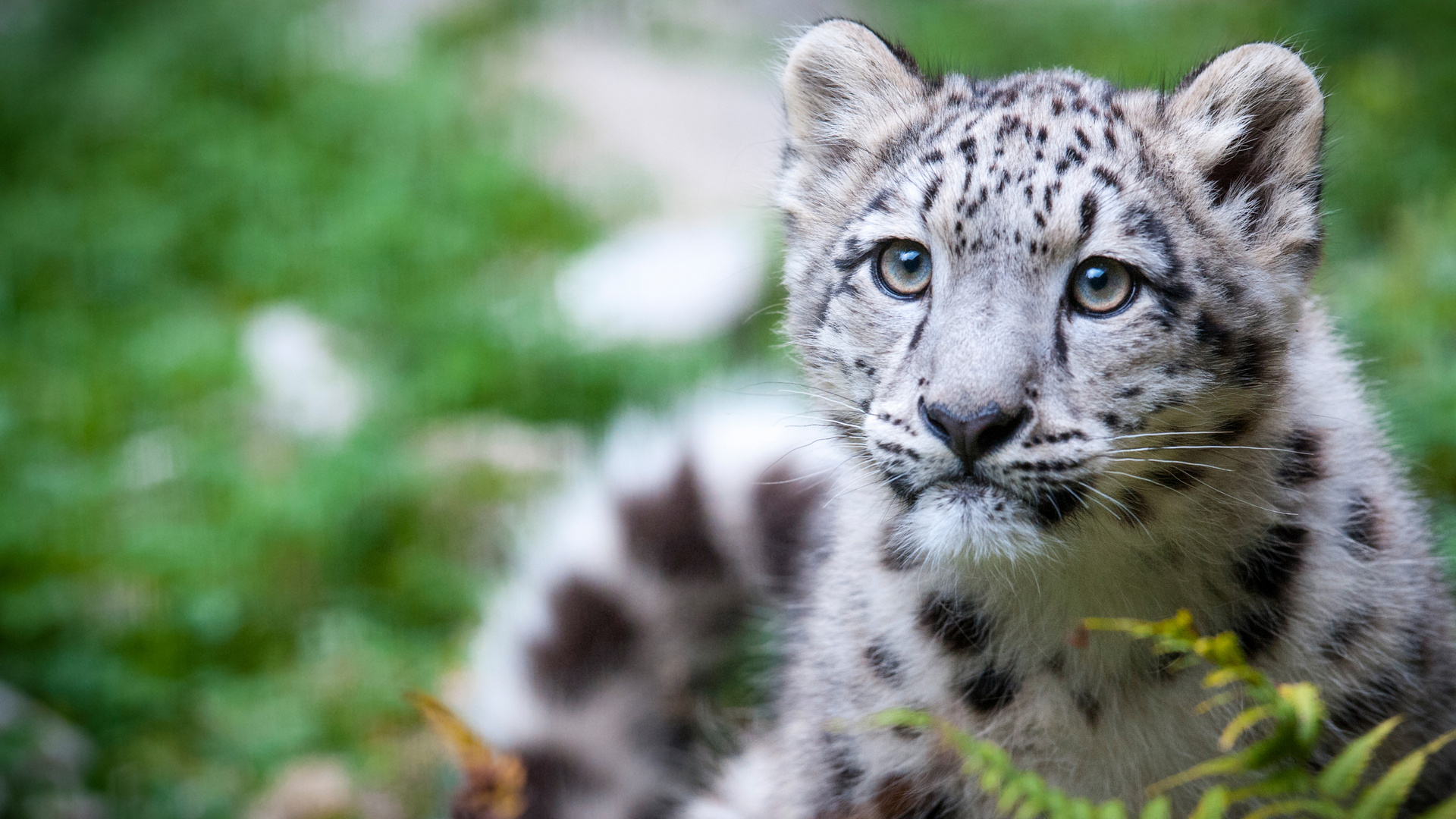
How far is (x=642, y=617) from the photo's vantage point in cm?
398

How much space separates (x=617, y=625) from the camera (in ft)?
13.0

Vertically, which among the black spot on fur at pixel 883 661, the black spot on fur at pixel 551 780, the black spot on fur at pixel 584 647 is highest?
the black spot on fur at pixel 883 661

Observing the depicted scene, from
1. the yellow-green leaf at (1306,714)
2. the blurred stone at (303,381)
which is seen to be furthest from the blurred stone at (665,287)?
the yellow-green leaf at (1306,714)

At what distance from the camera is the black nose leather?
2396 millimetres

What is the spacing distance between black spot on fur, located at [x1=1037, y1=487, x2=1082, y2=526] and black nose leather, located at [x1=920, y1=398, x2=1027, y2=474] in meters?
0.15

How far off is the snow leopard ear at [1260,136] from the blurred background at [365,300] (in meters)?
0.42

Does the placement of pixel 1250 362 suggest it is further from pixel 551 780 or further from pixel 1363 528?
pixel 551 780

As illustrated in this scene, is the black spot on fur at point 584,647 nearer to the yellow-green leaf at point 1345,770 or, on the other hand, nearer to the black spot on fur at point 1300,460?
the black spot on fur at point 1300,460

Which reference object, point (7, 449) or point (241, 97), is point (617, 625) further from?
point (241, 97)

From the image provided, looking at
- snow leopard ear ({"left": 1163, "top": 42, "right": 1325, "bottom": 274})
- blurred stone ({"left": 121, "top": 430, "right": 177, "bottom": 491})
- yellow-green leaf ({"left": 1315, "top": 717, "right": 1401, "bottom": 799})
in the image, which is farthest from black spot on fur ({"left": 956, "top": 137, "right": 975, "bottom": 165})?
blurred stone ({"left": 121, "top": 430, "right": 177, "bottom": 491})

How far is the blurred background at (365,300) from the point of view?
15.5 ft

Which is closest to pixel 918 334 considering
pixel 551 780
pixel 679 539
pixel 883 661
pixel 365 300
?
pixel 883 661

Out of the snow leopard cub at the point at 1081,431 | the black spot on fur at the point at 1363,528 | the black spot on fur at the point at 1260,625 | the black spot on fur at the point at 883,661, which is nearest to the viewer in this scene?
the snow leopard cub at the point at 1081,431

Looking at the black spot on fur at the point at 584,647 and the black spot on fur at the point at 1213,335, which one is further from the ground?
the black spot on fur at the point at 1213,335
